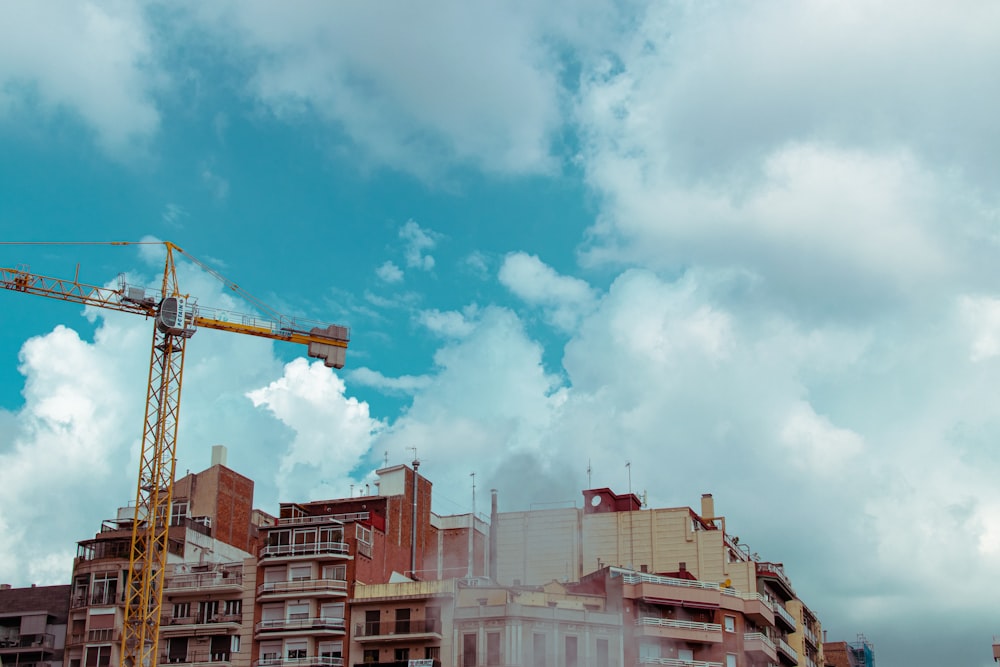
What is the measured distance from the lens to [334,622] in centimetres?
10081

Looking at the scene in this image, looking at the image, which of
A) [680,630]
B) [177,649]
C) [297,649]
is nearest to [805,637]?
[680,630]

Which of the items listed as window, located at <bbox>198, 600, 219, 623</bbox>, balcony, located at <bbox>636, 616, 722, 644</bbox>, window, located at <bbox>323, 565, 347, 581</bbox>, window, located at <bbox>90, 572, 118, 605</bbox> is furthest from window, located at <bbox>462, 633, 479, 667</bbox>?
window, located at <bbox>90, 572, 118, 605</bbox>

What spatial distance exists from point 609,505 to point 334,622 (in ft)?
101

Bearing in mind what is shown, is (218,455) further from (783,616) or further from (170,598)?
(783,616)

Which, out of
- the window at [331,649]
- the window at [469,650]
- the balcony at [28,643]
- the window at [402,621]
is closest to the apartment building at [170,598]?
the balcony at [28,643]

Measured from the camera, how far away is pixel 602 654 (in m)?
96.3

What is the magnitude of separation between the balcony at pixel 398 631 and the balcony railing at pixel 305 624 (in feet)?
5.31

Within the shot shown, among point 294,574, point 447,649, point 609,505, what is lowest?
point 447,649

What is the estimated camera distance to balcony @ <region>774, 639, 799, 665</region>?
11662 centimetres

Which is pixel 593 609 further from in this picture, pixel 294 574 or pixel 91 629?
pixel 91 629

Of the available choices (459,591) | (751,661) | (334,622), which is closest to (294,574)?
(334,622)

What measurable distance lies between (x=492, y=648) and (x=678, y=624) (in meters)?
15.3

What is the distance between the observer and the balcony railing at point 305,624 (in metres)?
101

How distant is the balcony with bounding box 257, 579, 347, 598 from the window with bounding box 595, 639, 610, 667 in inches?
797
